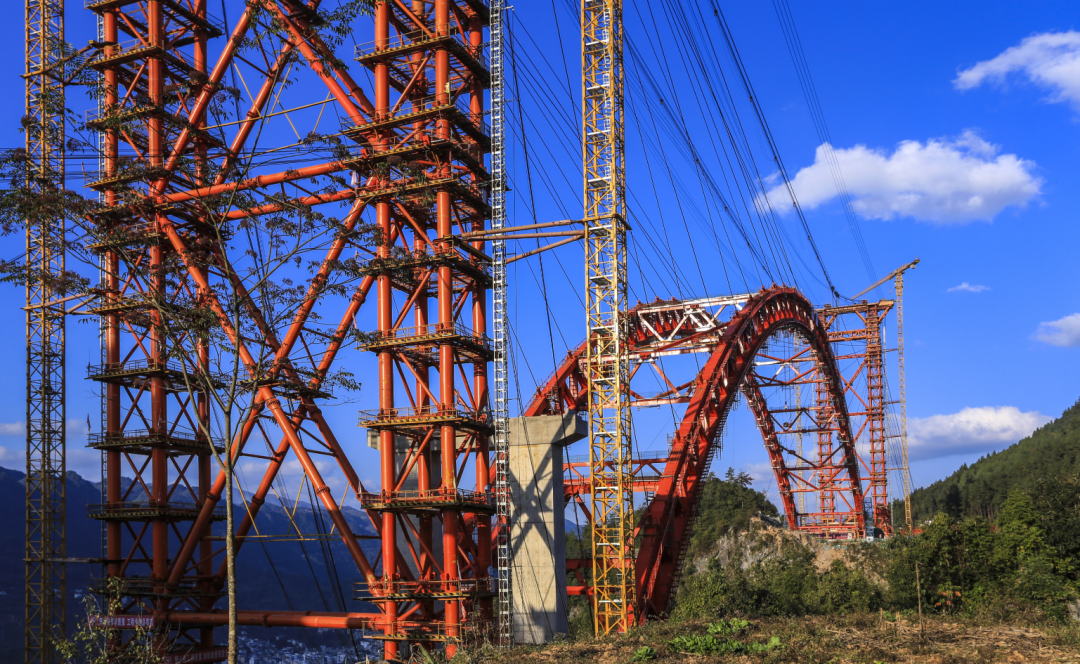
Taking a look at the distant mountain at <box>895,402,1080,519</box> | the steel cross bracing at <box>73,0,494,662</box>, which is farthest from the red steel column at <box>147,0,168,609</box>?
the distant mountain at <box>895,402,1080,519</box>

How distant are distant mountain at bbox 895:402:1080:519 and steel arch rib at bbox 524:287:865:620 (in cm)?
4267

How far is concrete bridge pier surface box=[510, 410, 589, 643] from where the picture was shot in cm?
3189

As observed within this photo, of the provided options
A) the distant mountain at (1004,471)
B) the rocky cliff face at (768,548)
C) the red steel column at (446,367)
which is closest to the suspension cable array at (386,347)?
the red steel column at (446,367)

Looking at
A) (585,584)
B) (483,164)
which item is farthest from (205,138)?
(585,584)

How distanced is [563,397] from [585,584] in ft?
39.1

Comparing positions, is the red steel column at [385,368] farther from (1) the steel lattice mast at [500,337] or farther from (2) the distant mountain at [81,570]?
(2) the distant mountain at [81,570]

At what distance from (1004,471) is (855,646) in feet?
352

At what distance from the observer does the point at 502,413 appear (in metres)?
32.0

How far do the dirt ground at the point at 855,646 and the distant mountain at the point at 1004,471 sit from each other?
65.2 metres

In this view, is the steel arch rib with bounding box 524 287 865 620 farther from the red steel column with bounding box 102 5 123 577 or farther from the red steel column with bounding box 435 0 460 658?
the red steel column with bounding box 102 5 123 577

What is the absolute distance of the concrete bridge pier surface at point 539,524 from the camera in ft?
105

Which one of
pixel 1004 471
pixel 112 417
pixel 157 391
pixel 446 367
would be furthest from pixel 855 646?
pixel 1004 471

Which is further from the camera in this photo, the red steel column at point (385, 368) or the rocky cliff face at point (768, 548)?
the rocky cliff face at point (768, 548)

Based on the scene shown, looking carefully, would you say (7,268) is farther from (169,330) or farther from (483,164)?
(483,164)
